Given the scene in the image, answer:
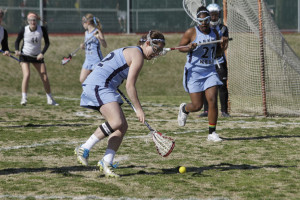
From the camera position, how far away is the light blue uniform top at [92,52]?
1252 cm

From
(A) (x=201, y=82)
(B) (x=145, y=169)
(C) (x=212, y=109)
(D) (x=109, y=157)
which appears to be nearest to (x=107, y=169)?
(D) (x=109, y=157)

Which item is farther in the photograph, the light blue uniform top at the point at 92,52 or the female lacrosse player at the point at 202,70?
the light blue uniform top at the point at 92,52

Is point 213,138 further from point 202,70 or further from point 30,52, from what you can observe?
point 30,52

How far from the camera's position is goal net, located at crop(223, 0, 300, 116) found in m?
11.2

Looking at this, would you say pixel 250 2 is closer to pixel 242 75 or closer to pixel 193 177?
pixel 242 75

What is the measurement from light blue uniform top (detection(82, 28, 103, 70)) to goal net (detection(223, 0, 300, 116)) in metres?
2.89

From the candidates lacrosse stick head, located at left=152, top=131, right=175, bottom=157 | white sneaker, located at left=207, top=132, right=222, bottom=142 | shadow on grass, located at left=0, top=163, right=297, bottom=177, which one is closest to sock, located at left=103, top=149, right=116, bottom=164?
shadow on grass, located at left=0, top=163, right=297, bottom=177

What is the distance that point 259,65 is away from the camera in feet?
38.8

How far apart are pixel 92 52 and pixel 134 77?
7.12 m

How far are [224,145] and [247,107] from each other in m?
4.29

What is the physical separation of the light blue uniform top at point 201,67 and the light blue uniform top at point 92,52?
4.58m

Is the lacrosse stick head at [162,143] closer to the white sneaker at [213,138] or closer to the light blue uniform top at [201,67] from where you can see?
the white sneaker at [213,138]

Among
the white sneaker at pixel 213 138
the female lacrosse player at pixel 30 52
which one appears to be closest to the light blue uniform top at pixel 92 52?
the female lacrosse player at pixel 30 52

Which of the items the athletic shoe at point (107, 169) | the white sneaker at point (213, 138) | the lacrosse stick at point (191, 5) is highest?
the lacrosse stick at point (191, 5)
